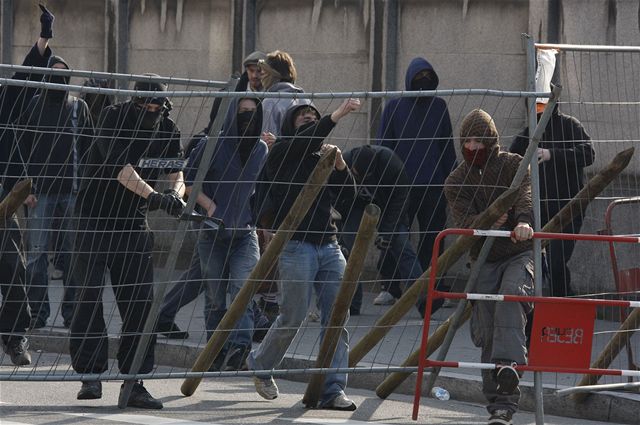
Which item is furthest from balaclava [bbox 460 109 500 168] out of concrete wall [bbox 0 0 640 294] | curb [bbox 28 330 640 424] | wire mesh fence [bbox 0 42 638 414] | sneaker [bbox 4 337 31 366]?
sneaker [bbox 4 337 31 366]

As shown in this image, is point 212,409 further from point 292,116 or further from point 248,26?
point 248,26

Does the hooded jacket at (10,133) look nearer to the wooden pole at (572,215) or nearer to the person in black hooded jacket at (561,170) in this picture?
the wooden pole at (572,215)

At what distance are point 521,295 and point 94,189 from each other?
241cm

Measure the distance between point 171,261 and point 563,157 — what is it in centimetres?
332

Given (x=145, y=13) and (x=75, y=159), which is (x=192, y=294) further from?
(x=145, y=13)

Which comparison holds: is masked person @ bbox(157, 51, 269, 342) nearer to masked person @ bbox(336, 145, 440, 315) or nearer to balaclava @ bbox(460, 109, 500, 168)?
masked person @ bbox(336, 145, 440, 315)

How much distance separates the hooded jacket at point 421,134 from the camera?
1141 cm

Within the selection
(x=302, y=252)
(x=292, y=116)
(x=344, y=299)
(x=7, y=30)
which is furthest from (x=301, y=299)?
(x=7, y=30)

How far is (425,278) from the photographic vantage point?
9.24 m

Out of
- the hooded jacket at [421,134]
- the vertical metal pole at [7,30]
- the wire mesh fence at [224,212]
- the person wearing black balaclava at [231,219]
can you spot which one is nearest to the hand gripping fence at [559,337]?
the wire mesh fence at [224,212]

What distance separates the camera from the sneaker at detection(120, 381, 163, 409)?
30.2 feet

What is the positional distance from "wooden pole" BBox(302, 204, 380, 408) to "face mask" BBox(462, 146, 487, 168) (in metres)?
0.60

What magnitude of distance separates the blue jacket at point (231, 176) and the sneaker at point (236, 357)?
729 mm

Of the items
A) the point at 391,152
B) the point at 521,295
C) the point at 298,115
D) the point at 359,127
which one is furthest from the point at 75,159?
the point at 359,127
